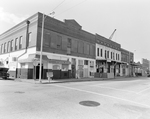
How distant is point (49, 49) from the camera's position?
21.8 meters

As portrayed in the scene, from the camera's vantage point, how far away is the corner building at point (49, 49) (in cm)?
2053

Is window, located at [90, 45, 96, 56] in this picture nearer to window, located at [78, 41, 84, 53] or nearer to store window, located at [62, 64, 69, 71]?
window, located at [78, 41, 84, 53]

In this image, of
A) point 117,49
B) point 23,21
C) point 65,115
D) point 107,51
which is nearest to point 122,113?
point 65,115

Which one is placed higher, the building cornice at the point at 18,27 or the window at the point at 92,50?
the building cornice at the point at 18,27

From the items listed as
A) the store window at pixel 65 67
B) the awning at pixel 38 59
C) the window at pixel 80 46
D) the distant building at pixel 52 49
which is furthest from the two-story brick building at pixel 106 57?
the awning at pixel 38 59

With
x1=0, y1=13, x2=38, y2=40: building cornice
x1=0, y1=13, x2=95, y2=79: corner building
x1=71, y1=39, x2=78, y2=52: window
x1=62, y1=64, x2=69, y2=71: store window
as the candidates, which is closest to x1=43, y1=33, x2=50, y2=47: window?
x1=0, y1=13, x2=95, y2=79: corner building

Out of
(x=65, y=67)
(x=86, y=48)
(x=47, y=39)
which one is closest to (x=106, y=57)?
(x=86, y=48)

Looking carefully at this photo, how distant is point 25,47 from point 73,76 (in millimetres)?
11035

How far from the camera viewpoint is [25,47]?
22.1 metres

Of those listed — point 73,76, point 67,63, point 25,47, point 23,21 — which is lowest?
point 73,76

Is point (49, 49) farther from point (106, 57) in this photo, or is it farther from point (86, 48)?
point (106, 57)

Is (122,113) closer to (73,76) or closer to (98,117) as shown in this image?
(98,117)

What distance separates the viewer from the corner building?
2053 cm

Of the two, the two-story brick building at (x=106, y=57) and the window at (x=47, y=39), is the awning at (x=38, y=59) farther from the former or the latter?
the two-story brick building at (x=106, y=57)
